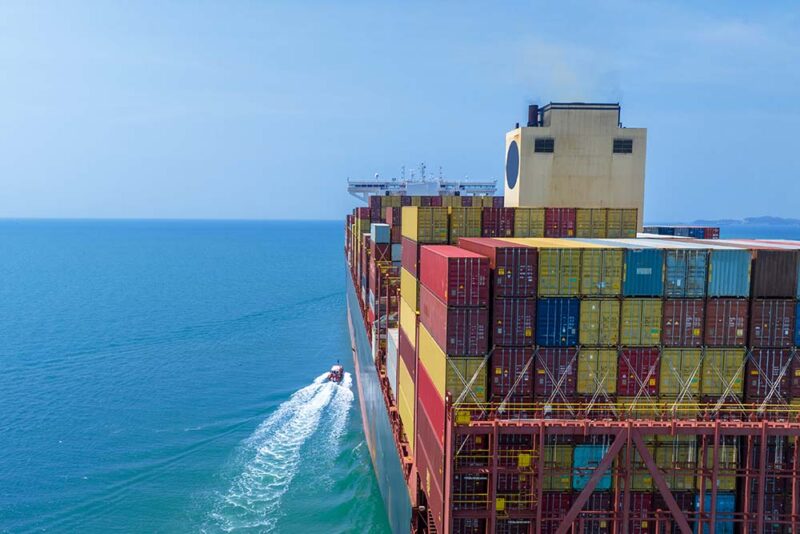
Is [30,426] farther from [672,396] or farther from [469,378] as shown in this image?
[672,396]

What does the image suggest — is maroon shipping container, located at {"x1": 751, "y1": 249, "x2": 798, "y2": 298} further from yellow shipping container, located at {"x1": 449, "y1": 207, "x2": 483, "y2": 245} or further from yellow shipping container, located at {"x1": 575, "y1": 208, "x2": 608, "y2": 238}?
yellow shipping container, located at {"x1": 449, "y1": 207, "x2": 483, "y2": 245}

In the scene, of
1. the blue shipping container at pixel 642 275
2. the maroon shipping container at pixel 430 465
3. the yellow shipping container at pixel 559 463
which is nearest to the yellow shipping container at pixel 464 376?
the maroon shipping container at pixel 430 465

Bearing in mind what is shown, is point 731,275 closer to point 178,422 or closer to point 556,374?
point 556,374

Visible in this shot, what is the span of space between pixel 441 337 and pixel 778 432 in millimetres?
8908

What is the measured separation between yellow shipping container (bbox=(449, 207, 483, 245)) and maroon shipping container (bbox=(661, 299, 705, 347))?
865 cm

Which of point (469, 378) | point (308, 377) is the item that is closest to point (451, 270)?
point (469, 378)

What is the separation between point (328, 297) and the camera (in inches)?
3644

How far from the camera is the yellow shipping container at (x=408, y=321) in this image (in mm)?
22164

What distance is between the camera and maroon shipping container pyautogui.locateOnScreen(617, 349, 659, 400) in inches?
645

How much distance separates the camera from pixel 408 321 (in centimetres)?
2398

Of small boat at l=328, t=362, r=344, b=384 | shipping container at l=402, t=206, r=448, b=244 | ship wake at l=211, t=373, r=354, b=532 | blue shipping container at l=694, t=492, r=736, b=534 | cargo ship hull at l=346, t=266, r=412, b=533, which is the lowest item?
ship wake at l=211, t=373, r=354, b=532

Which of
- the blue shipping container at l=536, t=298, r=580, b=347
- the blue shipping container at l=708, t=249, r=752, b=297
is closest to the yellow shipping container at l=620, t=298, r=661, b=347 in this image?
the blue shipping container at l=536, t=298, r=580, b=347

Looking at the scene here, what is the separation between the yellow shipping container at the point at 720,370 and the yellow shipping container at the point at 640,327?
1.51 m

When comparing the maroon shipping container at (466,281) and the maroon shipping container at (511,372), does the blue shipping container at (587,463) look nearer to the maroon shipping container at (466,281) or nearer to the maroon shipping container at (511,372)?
the maroon shipping container at (511,372)
